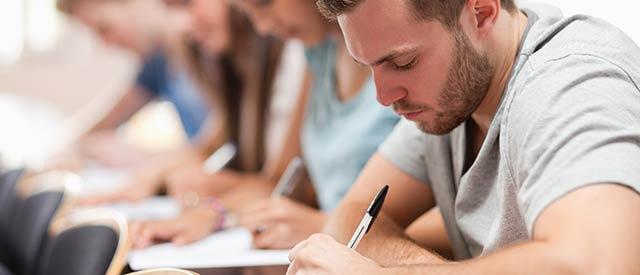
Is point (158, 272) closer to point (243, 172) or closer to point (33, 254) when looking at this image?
point (33, 254)

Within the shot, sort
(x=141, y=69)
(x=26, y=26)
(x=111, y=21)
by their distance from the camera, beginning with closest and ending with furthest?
1. (x=111, y=21)
2. (x=141, y=69)
3. (x=26, y=26)

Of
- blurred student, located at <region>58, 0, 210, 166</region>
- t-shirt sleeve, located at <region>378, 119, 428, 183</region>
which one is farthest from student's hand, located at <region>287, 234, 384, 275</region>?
blurred student, located at <region>58, 0, 210, 166</region>

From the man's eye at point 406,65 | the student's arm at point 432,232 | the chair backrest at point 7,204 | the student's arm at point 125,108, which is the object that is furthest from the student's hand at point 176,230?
the student's arm at point 125,108

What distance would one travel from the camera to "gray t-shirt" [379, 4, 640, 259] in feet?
3.29

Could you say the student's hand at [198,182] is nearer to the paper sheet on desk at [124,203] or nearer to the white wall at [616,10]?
the paper sheet on desk at [124,203]

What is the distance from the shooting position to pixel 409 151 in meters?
1.58

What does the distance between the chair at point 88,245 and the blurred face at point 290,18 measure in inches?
20.7

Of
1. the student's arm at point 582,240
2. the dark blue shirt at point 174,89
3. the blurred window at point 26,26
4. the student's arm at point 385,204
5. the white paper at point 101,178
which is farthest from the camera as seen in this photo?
the blurred window at point 26,26

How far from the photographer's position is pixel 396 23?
1.20m

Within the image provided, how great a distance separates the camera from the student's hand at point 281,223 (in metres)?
1.83

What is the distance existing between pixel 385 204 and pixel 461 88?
39 centimetres

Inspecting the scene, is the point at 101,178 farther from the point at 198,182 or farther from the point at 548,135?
the point at 548,135

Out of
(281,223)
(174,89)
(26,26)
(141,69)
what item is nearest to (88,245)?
(281,223)

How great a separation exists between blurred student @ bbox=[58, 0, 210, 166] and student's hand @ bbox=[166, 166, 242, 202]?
2.35 ft
